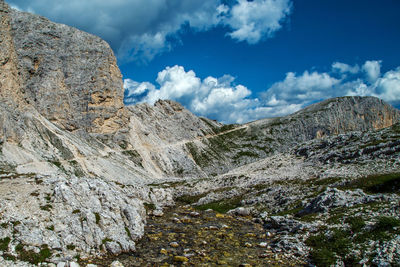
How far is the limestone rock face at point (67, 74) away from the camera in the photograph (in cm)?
10262

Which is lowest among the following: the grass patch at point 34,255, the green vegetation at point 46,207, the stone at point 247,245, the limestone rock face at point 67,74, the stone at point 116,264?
the stone at point 116,264

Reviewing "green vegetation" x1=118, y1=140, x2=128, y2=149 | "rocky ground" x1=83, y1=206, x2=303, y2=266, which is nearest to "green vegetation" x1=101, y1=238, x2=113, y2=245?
"rocky ground" x1=83, y1=206, x2=303, y2=266

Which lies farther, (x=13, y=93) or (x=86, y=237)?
(x=13, y=93)

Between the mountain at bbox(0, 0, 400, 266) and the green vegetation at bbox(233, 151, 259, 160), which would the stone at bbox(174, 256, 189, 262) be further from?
the green vegetation at bbox(233, 151, 259, 160)

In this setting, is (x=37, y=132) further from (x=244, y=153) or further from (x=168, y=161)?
(x=244, y=153)

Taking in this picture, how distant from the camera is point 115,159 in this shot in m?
88.9

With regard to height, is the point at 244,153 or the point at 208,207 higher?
the point at 244,153

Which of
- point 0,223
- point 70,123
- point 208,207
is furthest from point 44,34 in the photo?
point 0,223

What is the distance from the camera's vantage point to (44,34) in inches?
4313

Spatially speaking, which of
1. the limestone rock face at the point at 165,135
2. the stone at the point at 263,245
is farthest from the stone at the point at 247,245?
the limestone rock face at the point at 165,135

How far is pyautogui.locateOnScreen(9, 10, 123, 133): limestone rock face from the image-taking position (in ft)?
337

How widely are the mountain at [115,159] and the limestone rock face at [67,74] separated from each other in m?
0.39

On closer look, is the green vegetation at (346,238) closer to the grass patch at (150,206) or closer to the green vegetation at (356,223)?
the green vegetation at (356,223)

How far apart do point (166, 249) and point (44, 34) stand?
11351cm
